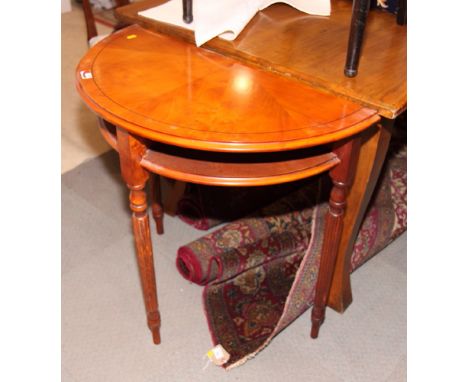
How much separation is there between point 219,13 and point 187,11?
86 mm

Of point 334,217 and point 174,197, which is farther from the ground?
point 334,217

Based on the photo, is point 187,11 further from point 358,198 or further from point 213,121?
point 358,198

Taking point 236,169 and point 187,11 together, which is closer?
point 236,169

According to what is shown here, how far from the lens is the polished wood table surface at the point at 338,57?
1.08 meters

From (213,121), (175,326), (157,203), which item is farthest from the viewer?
(157,203)

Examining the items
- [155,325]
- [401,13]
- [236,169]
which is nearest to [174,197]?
[155,325]

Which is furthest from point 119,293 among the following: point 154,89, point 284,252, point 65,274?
point 154,89

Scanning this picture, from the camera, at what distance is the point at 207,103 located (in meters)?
1.04

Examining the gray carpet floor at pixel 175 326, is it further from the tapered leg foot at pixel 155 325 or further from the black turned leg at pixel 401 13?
the black turned leg at pixel 401 13

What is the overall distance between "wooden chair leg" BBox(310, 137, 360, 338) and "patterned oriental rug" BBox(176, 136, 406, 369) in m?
0.09

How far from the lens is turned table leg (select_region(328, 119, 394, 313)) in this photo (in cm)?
123

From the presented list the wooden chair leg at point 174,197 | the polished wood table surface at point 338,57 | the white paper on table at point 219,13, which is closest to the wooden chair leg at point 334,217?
the polished wood table surface at point 338,57

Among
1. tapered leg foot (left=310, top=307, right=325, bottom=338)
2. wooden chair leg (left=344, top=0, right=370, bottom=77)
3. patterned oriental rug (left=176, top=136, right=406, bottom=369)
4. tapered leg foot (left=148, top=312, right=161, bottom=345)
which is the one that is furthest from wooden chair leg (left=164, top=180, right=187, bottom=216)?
wooden chair leg (left=344, top=0, right=370, bottom=77)
